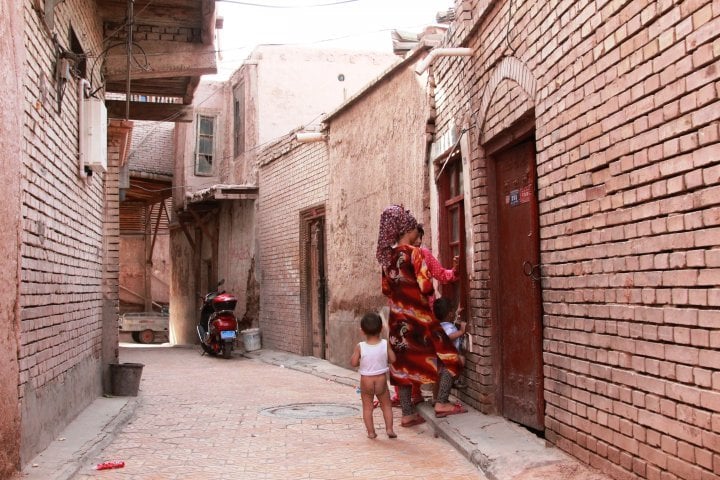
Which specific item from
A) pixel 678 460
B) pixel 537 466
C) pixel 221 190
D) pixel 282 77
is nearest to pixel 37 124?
pixel 537 466

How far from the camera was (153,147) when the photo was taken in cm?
2084

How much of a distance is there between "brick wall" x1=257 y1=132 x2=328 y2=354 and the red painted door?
636 centimetres

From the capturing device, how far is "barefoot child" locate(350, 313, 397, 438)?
20.0 ft

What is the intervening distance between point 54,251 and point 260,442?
2.30 m

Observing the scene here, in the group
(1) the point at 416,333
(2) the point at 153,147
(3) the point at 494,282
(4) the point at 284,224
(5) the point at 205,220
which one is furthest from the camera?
(2) the point at 153,147

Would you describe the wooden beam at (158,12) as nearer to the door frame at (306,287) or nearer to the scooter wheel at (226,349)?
the door frame at (306,287)

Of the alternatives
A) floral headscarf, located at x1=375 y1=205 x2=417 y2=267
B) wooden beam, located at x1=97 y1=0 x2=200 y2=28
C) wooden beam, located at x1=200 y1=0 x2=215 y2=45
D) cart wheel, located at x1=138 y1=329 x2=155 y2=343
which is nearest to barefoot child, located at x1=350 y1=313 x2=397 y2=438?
floral headscarf, located at x1=375 y1=205 x2=417 y2=267

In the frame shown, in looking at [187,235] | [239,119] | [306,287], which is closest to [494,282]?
[306,287]

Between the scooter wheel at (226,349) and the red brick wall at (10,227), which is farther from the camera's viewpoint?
the scooter wheel at (226,349)

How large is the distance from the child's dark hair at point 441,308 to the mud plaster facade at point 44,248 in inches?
131

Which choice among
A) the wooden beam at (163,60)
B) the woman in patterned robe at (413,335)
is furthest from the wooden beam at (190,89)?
the woman in patterned robe at (413,335)

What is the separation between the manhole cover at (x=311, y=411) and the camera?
7.27 m

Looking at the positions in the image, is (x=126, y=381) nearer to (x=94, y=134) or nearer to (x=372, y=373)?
(x=94, y=134)

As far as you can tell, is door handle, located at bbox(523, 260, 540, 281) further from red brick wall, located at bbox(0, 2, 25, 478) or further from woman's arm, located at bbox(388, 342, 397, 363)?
red brick wall, located at bbox(0, 2, 25, 478)
